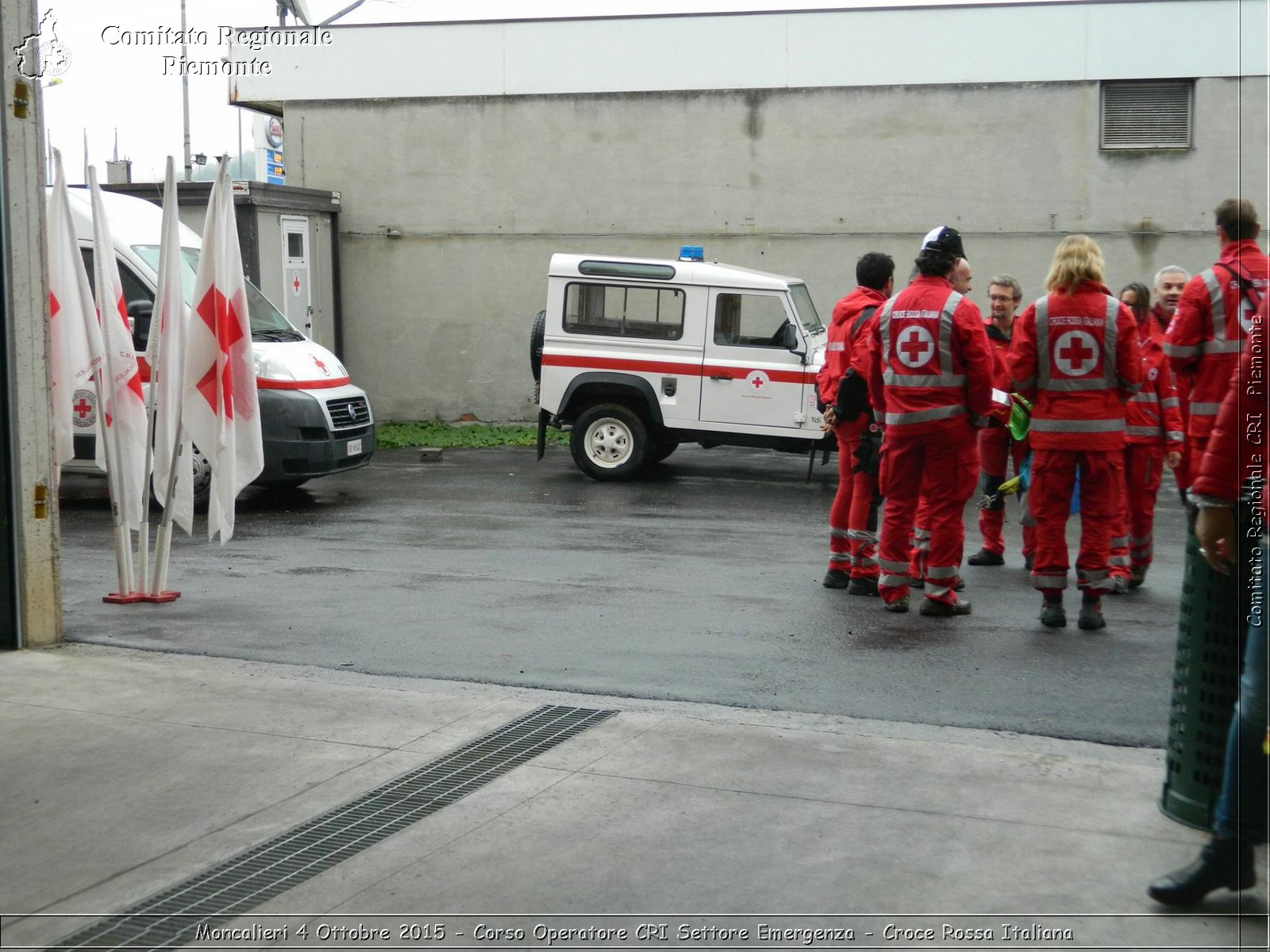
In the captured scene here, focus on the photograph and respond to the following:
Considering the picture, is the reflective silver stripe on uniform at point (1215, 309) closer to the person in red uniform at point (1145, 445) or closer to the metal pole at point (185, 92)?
the person in red uniform at point (1145, 445)

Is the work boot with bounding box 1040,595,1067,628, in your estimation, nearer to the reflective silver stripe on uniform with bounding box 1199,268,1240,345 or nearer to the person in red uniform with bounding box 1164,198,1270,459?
the person in red uniform with bounding box 1164,198,1270,459

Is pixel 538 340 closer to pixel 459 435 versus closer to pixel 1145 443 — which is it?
pixel 459 435

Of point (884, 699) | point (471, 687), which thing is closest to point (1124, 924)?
point (884, 699)

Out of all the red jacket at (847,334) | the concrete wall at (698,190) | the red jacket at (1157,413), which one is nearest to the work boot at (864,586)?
the red jacket at (847,334)

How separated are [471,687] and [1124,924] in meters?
3.30

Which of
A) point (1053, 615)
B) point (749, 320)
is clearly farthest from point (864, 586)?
point (749, 320)

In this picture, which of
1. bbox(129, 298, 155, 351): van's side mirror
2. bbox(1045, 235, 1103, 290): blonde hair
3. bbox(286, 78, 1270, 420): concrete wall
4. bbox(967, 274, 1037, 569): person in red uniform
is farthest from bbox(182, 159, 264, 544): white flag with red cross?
bbox(286, 78, 1270, 420): concrete wall

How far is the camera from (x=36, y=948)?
366cm

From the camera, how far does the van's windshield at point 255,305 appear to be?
41.8ft

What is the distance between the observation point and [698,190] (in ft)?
63.4

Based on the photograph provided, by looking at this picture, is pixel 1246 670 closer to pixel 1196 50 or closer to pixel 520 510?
pixel 520 510

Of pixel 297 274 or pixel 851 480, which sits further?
pixel 297 274

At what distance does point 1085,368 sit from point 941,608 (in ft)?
4.97

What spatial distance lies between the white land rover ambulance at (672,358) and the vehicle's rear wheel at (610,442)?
0.01 meters
